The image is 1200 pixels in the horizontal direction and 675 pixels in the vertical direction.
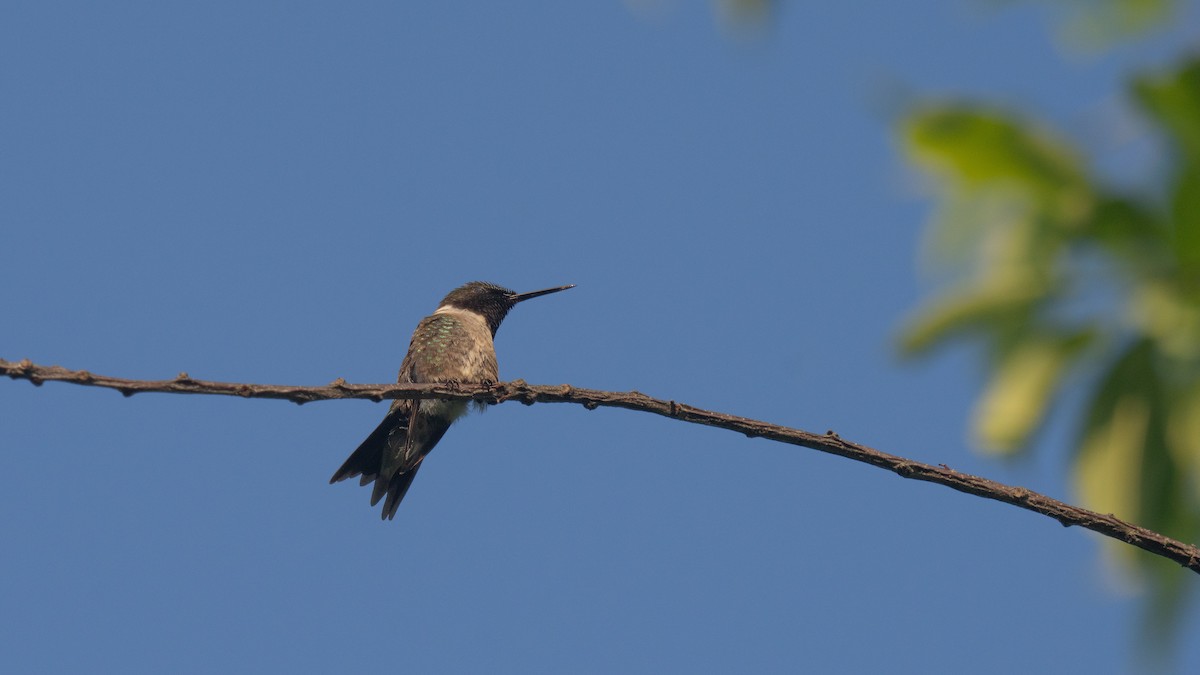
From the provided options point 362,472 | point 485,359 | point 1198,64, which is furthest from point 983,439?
point 485,359

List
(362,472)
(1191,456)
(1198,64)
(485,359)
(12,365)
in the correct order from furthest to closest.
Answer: (485,359), (362,472), (12,365), (1191,456), (1198,64)

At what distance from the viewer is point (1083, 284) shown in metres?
1.33

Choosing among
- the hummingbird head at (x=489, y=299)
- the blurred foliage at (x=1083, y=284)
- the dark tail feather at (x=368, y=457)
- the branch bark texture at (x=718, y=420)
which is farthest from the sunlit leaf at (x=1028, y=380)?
the hummingbird head at (x=489, y=299)

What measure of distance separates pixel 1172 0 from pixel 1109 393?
52 cm

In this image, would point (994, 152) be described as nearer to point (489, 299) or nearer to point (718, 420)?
point (718, 420)

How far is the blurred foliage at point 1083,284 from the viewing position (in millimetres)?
1246

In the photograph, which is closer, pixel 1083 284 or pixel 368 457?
pixel 1083 284

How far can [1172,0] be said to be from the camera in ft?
4.79

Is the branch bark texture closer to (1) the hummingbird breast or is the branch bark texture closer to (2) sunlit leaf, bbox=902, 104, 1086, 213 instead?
(2) sunlit leaf, bbox=902, 104, 1086, 213

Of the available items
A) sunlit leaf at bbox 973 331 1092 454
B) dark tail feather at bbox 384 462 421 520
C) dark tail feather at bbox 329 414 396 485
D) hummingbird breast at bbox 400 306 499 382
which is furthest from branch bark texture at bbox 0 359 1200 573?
hummingbird breast at bbox 400 306 499 382

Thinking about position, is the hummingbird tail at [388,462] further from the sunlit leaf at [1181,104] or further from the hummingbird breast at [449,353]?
the sunlit leaf at [1181,104]

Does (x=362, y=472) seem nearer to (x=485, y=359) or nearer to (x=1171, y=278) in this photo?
(x=485, y=359)

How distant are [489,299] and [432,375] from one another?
1.29 meters

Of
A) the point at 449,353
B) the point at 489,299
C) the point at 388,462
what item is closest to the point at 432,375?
the point at 449,353
